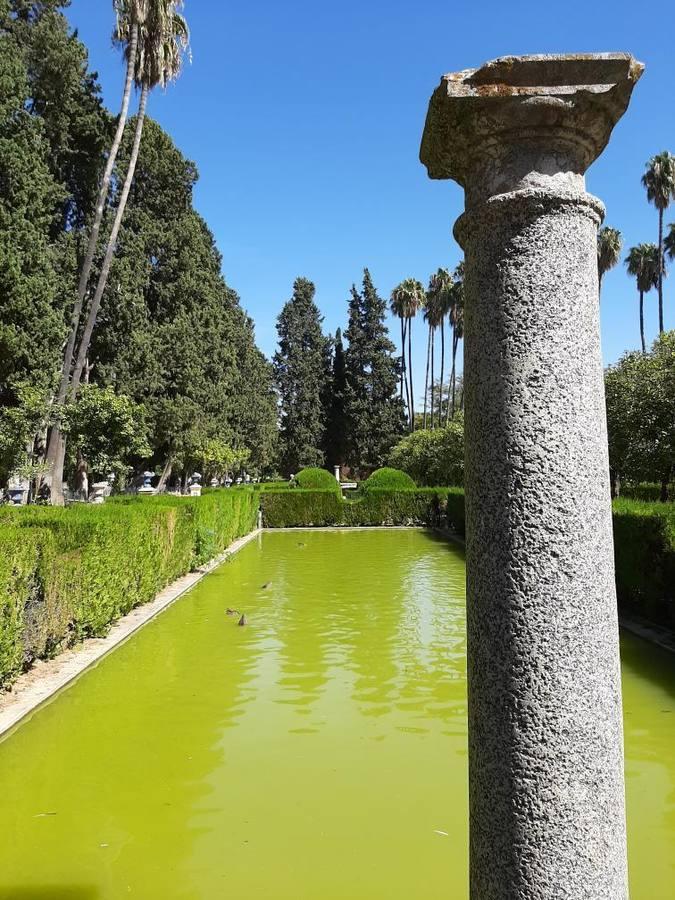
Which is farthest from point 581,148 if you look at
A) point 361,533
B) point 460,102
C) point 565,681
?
point 361,533

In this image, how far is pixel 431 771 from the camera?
4863 mm

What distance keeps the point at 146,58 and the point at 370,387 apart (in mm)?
32268

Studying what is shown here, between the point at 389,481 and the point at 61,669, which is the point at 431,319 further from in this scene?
the point at 61,669

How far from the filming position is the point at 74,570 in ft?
26.2

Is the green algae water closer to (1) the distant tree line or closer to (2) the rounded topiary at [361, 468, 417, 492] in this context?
(1) the distant tree line

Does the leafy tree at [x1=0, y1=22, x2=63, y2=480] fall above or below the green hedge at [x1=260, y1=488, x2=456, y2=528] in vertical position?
above

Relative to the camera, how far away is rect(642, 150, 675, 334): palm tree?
118 feet

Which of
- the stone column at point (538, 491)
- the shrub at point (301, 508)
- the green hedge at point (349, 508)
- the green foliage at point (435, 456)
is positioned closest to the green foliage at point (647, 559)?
the stone column at point (538, 491)

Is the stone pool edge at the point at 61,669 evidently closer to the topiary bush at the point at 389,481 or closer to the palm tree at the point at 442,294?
the topiary bush at the point at 389,481

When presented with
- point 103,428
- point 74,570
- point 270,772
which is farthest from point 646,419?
point 270,772

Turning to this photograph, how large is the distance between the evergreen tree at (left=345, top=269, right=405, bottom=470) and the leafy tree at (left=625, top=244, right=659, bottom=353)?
17.3m

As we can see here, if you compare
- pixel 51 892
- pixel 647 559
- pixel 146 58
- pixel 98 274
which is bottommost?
pixel 51 892

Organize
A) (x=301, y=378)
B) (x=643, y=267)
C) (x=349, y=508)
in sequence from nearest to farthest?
(x=349, y=508) → (x=643, y=267) → (x=301, y=378)

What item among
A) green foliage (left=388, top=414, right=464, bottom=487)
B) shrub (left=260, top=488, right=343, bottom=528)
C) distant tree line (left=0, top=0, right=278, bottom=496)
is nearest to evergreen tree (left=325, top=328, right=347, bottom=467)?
green foliage (left=388, top=414, right=464, bottom=487)
